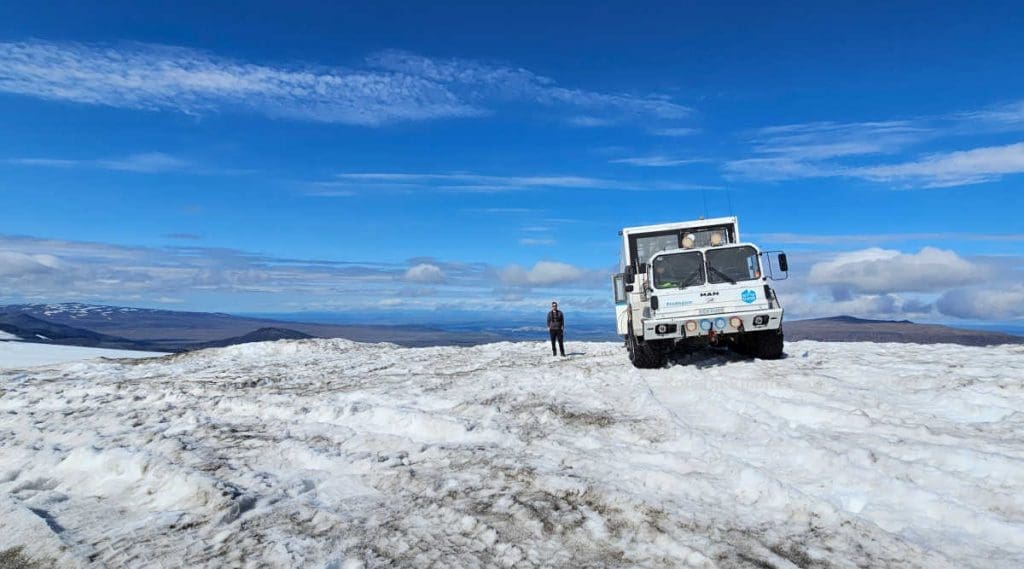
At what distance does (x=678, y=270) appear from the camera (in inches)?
472

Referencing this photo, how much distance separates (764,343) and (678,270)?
2.40 meters

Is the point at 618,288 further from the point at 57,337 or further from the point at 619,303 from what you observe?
the point at 57,337

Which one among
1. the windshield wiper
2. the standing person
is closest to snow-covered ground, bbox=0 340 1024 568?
the windshield wiper

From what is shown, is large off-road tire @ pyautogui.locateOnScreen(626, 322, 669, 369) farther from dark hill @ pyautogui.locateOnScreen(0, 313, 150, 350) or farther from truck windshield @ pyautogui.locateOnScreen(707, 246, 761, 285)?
dark hill @ pyautogui.locateOnScreen(0, 313, 150, 350)

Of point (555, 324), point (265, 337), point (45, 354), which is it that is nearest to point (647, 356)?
point (555, 324)

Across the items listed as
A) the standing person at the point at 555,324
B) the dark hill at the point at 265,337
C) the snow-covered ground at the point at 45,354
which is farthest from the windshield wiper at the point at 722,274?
the snow-covered ground at the point at 45,354

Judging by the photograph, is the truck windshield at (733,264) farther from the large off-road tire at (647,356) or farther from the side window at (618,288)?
the side window at (618,288)

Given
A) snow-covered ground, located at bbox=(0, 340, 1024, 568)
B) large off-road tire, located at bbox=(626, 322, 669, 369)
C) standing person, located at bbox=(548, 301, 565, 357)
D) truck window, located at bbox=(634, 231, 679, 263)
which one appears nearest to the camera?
snow-covered ground, located at bbox=(0, 340, 1024, 568)

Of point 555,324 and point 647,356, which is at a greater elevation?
point 555,324

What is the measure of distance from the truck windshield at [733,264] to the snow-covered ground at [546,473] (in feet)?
6.40

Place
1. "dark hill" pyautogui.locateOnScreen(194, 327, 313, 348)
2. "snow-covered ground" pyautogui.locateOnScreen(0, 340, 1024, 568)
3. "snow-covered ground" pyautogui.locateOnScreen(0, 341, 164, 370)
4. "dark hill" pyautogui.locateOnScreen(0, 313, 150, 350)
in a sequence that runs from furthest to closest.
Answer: "dark hill" pyautogui.locateOnScreen(0, 313, 150, 350) → "dark hill" pyautogui.locateOnScreen(194, 327, 313, 348) → "snow-covered ground" pyautogui.locateOnScreen(0, 341, 164, 370) → "snow-covered ground" pyautogui.locateOnScreen(0, 340, 1024, 568)

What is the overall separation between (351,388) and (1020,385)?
10.9m

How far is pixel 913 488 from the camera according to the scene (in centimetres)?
473

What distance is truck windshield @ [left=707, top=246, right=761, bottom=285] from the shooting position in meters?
11.8
